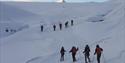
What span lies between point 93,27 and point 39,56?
1249 centimetres

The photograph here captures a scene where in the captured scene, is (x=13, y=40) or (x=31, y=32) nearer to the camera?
(x=13, y=40)

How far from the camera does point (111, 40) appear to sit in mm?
28812

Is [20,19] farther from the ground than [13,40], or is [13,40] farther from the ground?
[13,40]

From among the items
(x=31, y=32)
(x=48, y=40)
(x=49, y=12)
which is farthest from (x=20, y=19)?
(x=48, y=40)

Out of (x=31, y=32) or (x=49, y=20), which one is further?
(x=49, y=20)

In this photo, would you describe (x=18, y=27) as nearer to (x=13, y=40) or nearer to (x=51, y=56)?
(x=13, y=40)

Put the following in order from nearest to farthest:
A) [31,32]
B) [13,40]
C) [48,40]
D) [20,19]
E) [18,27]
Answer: [48,40] → [13,40] → [31,32] → [18,27] → [20,19]

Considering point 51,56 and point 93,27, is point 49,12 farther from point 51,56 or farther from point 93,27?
point 51,56

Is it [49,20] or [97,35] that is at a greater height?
[97,35]

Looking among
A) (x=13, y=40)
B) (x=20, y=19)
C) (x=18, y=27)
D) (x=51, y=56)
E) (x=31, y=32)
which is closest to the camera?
(x=51, y=56)

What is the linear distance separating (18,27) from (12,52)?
26.5 meters

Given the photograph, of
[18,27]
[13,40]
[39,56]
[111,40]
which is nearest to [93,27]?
[13,40]

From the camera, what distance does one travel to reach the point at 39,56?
2720cm

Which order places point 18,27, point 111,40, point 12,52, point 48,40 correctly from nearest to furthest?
point 111,40 < point 12,52 < point 48,40 < point 18,27
